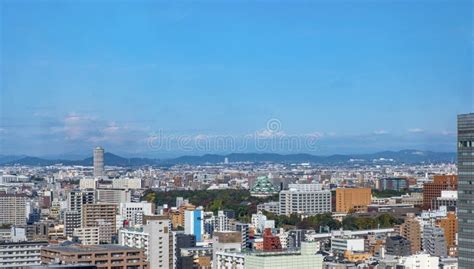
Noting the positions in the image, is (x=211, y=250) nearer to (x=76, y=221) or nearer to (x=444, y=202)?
(x=76, y=221)

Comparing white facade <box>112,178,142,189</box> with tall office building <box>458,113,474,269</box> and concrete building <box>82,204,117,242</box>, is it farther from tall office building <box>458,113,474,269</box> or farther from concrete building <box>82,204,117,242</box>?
tall office building <box>458,113,474,269</box>

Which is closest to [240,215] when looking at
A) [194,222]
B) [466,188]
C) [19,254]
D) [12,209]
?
[194,222]

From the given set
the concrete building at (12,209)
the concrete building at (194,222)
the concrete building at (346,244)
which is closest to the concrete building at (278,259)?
the concrete building at (346,244)

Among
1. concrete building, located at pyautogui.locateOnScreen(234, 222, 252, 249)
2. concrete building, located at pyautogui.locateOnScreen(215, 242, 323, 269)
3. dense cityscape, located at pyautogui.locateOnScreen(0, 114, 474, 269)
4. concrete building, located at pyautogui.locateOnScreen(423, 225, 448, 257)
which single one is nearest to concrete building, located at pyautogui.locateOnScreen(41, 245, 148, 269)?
dense cityscape, located at pyautogui.locateOnScreen(0, 114, 474, 269)

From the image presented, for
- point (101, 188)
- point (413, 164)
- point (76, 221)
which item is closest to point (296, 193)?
point (413, 164)

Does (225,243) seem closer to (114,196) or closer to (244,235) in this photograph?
(244,235)

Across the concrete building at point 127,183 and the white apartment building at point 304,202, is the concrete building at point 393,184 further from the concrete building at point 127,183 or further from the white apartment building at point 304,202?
the concrete building at point 127,183
